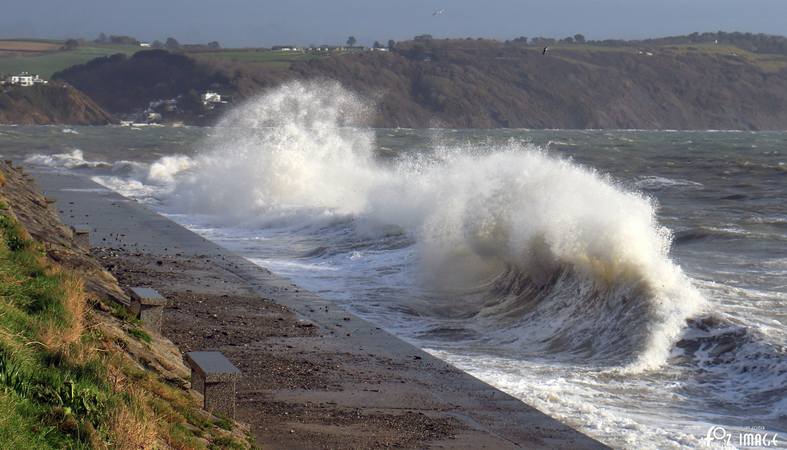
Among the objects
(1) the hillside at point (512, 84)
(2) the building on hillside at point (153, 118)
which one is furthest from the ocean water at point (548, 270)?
(1) the hillside at point (512, 84)

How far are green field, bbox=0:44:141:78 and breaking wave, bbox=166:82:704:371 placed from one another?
→ 466 ft

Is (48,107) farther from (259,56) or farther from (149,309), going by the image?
(149,309)

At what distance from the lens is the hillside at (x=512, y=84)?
147m

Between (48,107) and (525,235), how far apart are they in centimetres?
12981

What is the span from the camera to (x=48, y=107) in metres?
140

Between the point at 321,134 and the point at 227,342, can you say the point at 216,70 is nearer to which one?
the point at 321,134

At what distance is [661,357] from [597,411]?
270 centimetres

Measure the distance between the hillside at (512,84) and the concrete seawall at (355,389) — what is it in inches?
4930

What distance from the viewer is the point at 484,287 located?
17.2 meters

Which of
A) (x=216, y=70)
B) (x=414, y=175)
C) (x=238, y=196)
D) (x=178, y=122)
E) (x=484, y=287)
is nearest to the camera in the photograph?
(x=484, y=287)

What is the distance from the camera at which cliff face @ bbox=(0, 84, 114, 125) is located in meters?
136

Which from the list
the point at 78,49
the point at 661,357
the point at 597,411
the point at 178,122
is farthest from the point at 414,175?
the point at 78,49

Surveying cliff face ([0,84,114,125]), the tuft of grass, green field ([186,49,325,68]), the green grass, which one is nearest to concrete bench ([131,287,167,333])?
the tuft of grass

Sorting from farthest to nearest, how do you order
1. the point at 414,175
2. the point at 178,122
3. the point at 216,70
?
the point at 216,70 < the point at 178,122 < the point at 414,175
